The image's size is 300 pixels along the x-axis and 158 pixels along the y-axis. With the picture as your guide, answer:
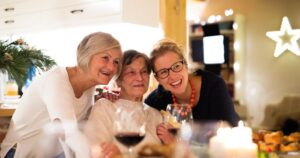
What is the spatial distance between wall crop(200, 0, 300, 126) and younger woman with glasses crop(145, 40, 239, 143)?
3.21 feet

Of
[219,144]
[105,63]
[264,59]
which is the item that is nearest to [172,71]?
[105,63]

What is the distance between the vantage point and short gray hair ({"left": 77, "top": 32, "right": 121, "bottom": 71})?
151 cm

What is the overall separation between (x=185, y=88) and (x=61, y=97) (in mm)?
574

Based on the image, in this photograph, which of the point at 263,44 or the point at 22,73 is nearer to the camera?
the point at 22,73

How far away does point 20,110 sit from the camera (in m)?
1.67

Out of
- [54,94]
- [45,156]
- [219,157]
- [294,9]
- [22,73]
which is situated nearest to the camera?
[219,157]

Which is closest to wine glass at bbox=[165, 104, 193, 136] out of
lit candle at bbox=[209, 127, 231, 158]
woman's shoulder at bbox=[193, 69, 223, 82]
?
lit candle at bbox=[209, 127, 231, 158]

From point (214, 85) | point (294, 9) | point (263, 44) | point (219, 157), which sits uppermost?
point (294, 9)

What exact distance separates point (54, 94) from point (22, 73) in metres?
0.75

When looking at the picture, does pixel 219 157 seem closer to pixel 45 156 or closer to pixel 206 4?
pixel 45 156

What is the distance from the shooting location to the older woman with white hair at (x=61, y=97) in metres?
1.44

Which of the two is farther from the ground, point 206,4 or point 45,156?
point 206,4

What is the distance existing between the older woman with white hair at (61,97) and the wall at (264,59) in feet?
4.89

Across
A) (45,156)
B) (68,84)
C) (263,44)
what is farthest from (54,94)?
(263,44)
